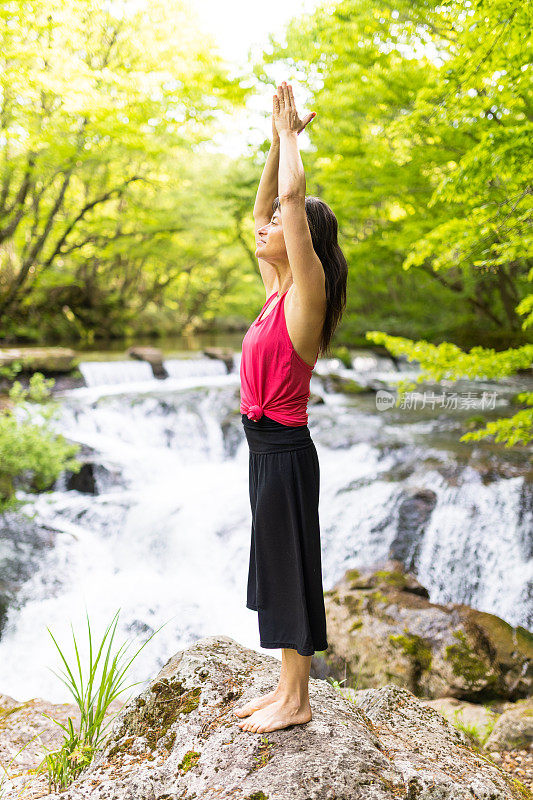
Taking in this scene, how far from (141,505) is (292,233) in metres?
6.20

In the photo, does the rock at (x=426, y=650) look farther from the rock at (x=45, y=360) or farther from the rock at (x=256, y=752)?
the rock at (x=45, y=360)

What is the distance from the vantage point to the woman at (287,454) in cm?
206

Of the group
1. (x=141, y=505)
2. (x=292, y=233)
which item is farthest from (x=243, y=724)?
(x=141, y=505)

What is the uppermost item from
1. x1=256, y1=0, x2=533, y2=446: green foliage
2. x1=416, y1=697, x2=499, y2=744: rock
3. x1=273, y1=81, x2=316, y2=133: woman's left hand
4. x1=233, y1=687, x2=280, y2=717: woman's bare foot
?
x1=256, y1=0, x2=533, y2=446: green foliage

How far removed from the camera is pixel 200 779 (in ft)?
6.45

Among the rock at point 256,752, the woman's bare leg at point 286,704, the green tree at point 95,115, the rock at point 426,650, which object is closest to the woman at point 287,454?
the woman's bare leg at point 286,704

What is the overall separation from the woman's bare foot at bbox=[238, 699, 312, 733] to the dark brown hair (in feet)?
4.93

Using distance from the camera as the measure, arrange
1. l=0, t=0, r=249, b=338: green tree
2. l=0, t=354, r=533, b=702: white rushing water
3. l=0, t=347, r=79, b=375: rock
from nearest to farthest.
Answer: l=0, t=354, r=533, b=702: white rushing water, l=0, t=0, r=249, b=338: green tree, l=0, t=347, r=79, b=375: rock

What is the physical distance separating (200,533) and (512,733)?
4.21 m

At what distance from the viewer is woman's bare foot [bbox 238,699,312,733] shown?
209 centimetres

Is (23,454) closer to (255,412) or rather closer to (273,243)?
(255,412)

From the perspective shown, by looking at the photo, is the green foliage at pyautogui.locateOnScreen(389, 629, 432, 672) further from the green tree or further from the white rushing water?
the green tree

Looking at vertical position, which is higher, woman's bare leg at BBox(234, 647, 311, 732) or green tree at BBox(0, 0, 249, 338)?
green tree at BBox(0, 0, 249, 338)

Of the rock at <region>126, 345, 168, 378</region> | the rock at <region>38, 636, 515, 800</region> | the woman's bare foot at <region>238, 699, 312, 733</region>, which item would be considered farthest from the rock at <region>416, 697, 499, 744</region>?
the rock at <region>126, 345, 168, 378</region>
